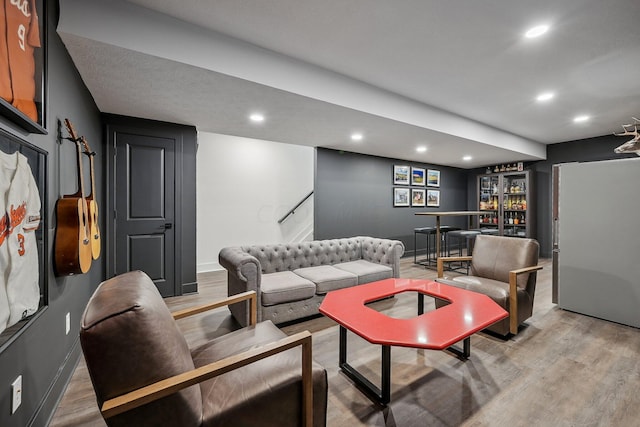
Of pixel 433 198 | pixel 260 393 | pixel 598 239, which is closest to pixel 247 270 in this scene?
pixel 260 393

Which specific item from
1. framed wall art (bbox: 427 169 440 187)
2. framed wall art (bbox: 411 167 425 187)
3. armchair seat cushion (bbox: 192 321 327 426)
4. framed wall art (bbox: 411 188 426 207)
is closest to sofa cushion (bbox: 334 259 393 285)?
armchair seat cushion (bbox: 192 321 327 426)

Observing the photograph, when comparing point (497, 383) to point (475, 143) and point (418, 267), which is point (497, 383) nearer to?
point (418, 267)

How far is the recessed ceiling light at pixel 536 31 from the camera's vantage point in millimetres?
2141

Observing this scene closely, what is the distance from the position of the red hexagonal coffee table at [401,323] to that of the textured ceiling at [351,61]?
199 centimetres

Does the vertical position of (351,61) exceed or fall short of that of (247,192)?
it exceeds it

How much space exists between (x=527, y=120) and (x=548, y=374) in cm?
398

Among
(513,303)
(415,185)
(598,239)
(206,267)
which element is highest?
(415,185)

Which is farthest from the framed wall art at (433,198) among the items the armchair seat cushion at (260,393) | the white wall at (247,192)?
the armchair seat cushion at (260,393)

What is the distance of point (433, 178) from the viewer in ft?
23.5

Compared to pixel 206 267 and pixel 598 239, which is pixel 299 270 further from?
pixel 598 239

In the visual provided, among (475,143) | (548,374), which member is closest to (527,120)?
(475,143)

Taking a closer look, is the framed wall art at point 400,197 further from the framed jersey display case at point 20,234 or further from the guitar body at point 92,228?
the framed jersey display case at point 20,234

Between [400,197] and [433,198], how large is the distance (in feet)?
3.99

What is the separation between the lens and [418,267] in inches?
213
